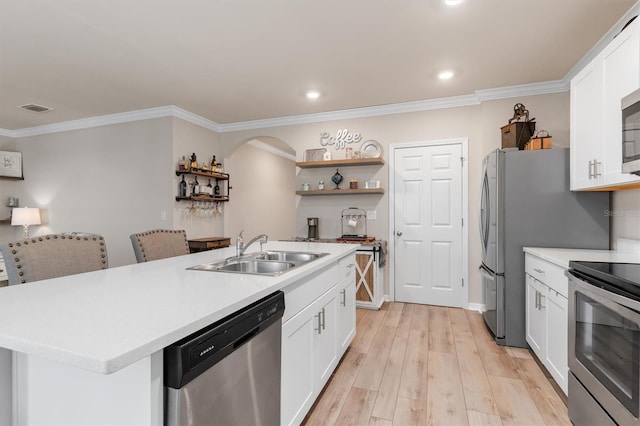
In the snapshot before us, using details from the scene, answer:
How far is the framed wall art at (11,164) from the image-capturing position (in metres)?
5.14

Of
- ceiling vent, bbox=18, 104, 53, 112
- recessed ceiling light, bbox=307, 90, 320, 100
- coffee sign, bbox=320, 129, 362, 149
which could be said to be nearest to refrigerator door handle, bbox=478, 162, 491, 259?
coffee sign, bbox=320, 129, 362, 149

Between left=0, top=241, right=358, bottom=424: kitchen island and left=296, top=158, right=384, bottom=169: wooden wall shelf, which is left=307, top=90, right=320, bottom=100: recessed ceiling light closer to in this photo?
left=296, top=158, right=384, bottom=169: wooden wall shelf

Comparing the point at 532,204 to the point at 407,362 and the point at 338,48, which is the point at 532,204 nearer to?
the point at 407,362

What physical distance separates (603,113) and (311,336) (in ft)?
7.59

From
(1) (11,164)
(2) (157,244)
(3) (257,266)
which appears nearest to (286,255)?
(3) (257,266)

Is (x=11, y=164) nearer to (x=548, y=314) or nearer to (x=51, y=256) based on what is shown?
(x=51, y=256)

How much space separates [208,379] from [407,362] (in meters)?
2.00

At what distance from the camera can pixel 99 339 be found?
2.48ft

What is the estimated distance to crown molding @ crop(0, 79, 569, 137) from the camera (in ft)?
11.7

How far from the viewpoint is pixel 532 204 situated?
2730 mm

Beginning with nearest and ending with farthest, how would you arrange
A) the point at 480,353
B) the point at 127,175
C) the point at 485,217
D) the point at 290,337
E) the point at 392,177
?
the point at 290,337 < the point at 480,353 < the point at 485,217 < the point at 392,177 < the point at 127,175

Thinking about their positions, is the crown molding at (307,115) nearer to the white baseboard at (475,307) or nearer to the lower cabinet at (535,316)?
the lower cabinet at (535,316)

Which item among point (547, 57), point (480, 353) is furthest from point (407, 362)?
point (547, 57)

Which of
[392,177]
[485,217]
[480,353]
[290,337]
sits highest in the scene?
[392,177]
